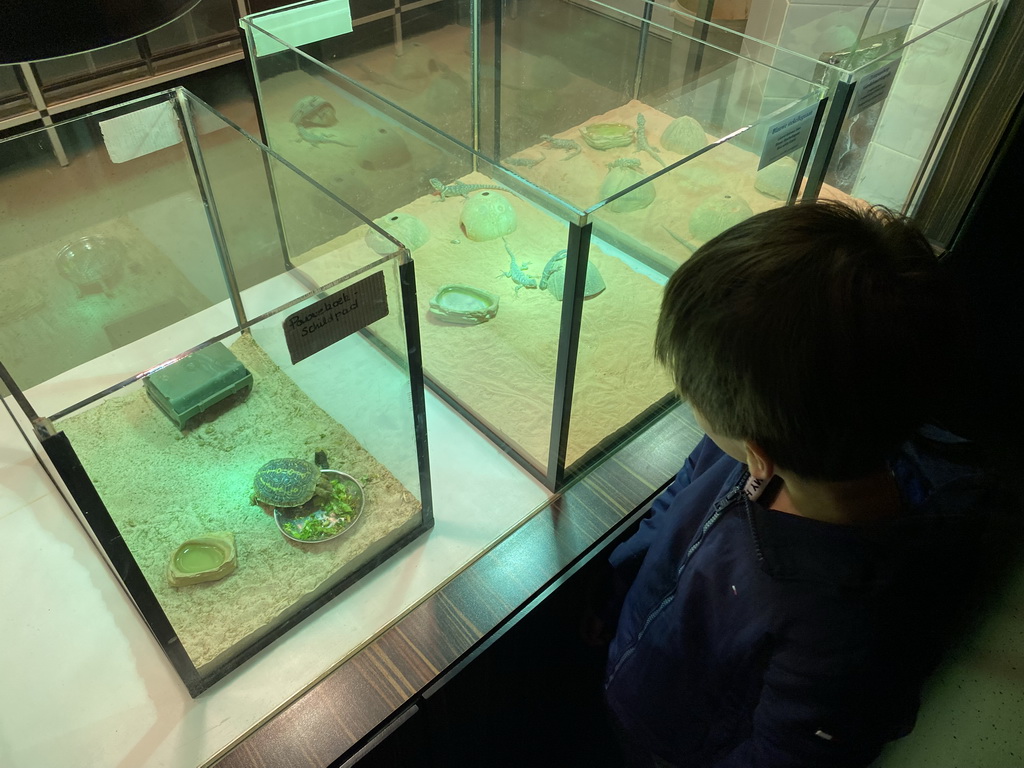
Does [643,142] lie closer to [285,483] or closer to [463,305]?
[463,305]

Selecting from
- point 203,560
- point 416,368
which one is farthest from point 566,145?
point 203,560

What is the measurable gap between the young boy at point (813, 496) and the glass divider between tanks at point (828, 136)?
0.62m

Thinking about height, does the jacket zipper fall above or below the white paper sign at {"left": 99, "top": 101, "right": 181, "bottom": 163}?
below

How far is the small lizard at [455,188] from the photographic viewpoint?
1.08 metres

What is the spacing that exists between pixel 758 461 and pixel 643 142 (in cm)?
111

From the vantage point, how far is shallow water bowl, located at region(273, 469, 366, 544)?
3.14 feet

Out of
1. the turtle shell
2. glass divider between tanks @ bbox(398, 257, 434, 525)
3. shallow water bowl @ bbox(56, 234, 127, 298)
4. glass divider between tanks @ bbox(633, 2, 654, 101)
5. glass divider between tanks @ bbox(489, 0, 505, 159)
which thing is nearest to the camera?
glass divider between tanks @ bbox(398, 257, 434, 525)

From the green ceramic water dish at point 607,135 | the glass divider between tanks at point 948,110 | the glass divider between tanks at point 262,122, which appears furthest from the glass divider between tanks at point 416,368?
the glass divider between tanks at point 948,110

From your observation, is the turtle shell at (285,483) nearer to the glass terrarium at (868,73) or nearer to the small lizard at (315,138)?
the small lizard at (315,138)

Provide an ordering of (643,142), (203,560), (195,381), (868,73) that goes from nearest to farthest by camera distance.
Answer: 1. (195,381)
2. (203,560)
3. (868,73)
4. (643,142)

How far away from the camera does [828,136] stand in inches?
46.3

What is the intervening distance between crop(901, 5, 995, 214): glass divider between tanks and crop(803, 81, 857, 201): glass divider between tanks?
13.3 inches

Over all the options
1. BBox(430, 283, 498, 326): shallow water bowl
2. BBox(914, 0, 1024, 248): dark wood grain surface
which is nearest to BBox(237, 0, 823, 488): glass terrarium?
BBox(430, 283, 498, 326): shallow water bowl

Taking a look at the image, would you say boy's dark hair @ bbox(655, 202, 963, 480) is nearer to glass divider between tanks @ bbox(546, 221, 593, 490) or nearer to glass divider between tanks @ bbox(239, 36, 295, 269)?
glass divider between tanks @ bbox(546, 221, 593, 490)
